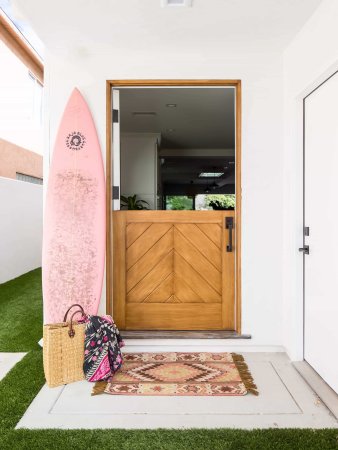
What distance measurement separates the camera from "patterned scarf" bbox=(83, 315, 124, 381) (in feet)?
9.39

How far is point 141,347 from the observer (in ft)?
11.4

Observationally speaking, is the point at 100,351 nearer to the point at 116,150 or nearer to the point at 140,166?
the point at 116,150

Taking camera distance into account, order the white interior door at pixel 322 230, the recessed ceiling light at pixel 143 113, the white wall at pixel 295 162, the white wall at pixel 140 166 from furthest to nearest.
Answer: the white wall at pixel 140 166 → the recessed ceiling light at pixel 143 113 → the white wall at pixel 295 162 → the white interior door at pixel 322 230

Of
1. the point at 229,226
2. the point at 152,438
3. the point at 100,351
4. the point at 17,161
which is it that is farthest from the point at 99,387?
the point at 17,161

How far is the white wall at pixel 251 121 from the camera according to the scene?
3453 mm

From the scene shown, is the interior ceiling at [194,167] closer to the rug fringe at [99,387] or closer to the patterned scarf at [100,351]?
the patterned scarf at [100,351]

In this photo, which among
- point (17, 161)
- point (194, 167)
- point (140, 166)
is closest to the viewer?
point (140, 166)

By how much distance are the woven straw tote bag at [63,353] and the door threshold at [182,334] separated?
648 millimetres

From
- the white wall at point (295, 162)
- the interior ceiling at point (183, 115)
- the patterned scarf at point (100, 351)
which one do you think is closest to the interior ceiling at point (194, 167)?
the interior ceiling at point (183, 115)

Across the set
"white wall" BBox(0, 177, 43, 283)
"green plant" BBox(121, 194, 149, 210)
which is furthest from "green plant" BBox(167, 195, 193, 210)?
"green plant" BBox(121, 194, 149, 210)

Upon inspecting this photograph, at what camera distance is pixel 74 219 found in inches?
133

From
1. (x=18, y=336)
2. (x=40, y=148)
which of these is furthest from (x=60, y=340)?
(x=40, y=148)

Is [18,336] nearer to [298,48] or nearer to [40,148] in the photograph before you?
[298,48]

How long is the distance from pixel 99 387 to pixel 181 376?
589mm
